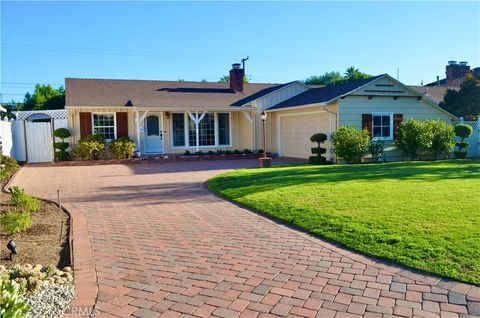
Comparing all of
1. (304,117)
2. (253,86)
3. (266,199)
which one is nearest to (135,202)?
(266,199)

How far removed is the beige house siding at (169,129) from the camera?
20.1m

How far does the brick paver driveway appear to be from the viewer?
3.49 m

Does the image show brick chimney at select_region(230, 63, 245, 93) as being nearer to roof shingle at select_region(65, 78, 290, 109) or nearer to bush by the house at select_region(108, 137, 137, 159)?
roof shingle at select_region(65, 78, 290, 109)

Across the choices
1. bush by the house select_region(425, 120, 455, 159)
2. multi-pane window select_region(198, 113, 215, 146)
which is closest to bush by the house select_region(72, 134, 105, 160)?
multi-pane window select_region(198, 113, 215, 146)

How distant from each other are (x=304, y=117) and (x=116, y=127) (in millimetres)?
9207

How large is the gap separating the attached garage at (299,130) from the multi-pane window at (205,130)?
3.32 metres

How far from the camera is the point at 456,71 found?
1300 inches

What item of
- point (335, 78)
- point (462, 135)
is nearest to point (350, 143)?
point (462, 135)

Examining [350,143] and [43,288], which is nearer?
[43,288]

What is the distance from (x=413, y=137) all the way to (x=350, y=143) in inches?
124

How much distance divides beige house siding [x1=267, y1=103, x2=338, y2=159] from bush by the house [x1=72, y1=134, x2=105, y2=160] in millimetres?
8757

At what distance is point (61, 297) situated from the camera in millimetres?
3721

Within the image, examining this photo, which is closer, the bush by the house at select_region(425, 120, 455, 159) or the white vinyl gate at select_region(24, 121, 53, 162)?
the bush by the house at select_region(425, 120, 455, 159)

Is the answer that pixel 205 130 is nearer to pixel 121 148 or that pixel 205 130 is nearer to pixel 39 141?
pixel 121 148
